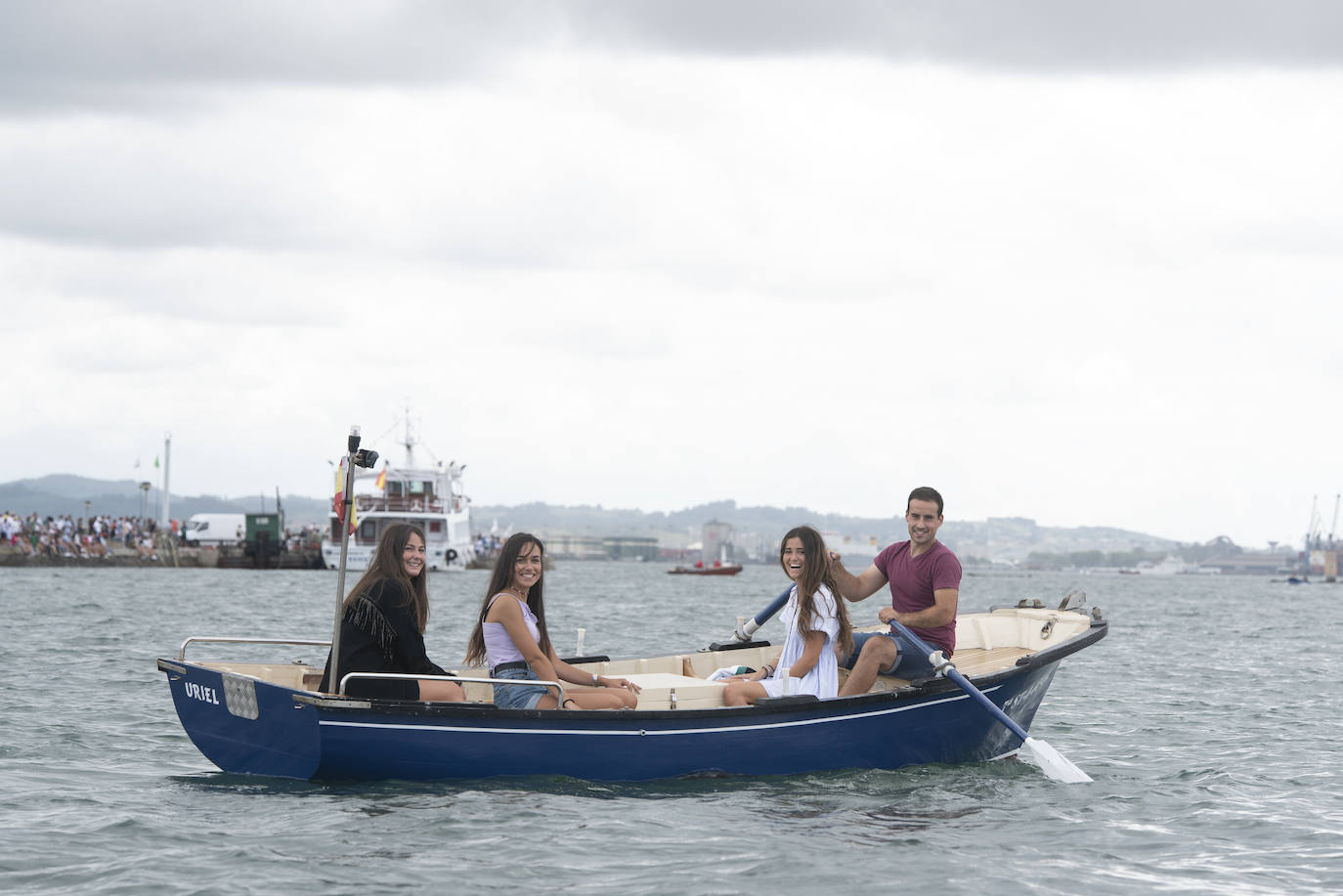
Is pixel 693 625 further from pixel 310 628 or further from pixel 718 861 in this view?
pixel 718 861

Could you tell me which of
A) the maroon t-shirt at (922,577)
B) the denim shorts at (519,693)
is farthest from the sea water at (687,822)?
the maroon t-shirt at (922,577)

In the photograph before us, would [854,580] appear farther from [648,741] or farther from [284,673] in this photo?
[284,673]

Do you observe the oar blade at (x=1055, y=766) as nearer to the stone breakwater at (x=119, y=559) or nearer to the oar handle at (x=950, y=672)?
the oar handle at (x=950, y=672)

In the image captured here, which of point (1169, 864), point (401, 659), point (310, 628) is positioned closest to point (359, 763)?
point (401, 659)

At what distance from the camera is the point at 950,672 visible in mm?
10422

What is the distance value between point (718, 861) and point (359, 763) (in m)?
2.69

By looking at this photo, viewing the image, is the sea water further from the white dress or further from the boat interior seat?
the boat interior seat

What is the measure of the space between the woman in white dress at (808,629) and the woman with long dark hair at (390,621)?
7.72ft

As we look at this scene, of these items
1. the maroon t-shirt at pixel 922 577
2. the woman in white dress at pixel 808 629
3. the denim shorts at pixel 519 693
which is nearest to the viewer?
the denim shorts at pixel 519 693

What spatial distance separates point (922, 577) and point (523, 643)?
3070 millimetres

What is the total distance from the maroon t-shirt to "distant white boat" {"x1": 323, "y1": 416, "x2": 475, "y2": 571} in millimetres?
53375

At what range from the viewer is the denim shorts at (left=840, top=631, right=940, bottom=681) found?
35.7ft

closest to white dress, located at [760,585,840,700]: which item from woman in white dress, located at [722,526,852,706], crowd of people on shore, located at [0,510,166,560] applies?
woman in white dress, located at [722,526,852,706]

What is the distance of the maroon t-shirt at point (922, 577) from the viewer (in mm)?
10492
